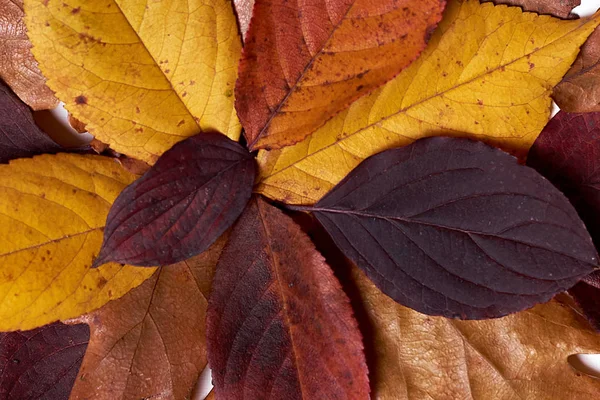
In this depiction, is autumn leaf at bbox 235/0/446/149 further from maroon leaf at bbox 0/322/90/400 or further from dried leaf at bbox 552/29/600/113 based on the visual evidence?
maroon leaf at bbox 0/322/90/400

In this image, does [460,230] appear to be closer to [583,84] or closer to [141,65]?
[583,84]

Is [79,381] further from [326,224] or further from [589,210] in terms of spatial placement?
[589,210]

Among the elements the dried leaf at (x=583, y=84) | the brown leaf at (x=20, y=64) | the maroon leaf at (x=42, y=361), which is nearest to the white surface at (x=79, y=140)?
the brown leaf at (x=20, y=64)

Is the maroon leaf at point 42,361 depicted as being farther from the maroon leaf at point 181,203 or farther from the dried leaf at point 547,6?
the dried leaf at point 547,6

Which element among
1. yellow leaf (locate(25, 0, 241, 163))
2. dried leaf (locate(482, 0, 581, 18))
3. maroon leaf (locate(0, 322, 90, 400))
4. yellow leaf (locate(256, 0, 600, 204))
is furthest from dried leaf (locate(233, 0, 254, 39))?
maroon leaf (locate(0, 322, 90, 400))

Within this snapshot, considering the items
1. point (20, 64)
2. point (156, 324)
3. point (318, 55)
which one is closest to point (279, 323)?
point (156, 324)
